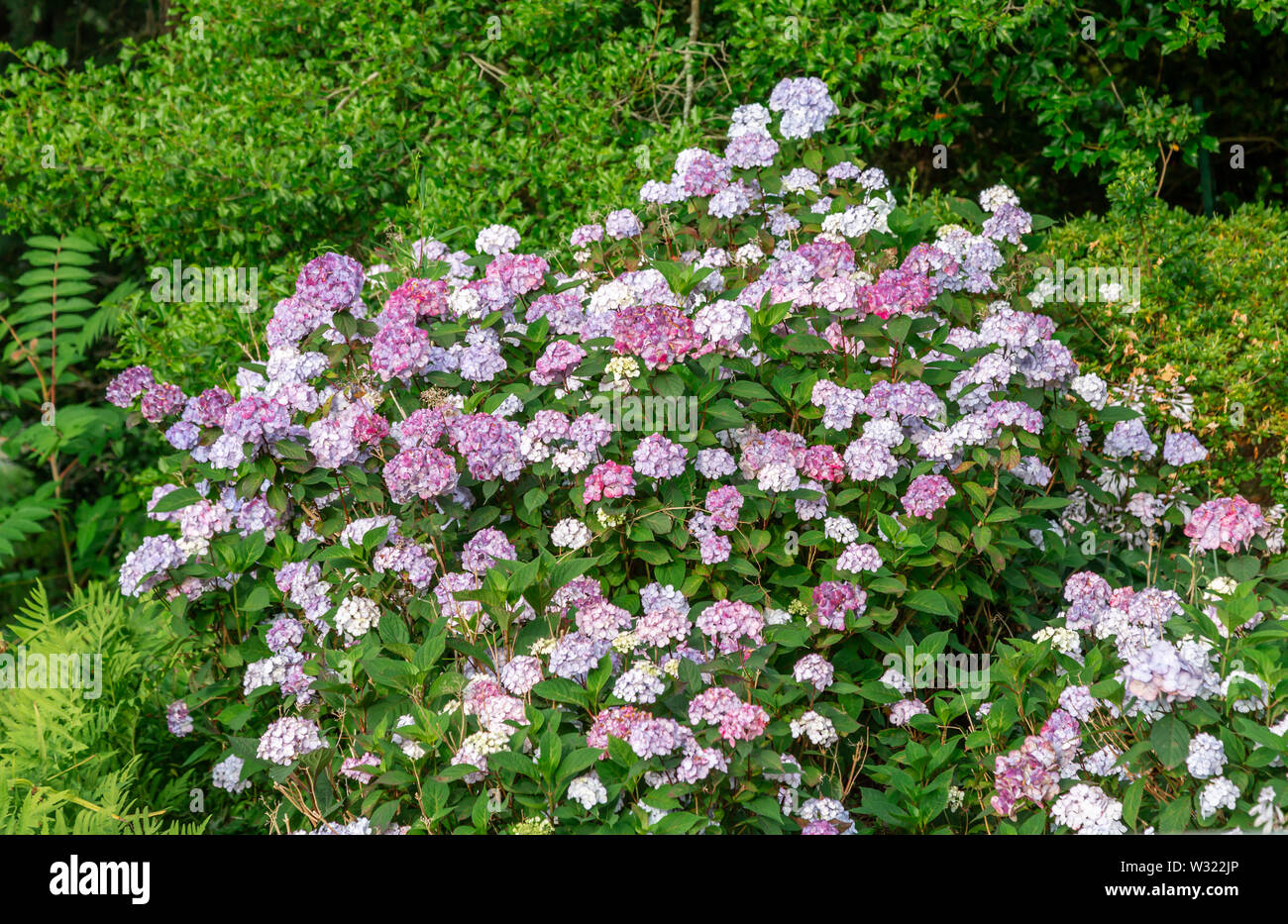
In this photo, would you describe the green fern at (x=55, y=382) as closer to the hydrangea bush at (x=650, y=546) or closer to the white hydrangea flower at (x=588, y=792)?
the hydrangea bush at (x=650, y=546)

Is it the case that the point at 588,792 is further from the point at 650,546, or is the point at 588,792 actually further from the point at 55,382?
the point at 55,382

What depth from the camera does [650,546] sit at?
336cm

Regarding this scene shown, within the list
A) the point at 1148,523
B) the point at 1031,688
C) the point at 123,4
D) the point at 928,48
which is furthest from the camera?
the point at 123,4

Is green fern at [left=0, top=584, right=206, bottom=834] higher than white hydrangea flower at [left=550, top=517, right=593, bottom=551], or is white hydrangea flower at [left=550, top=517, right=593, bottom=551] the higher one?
white hydrangea flower at [left=550, top=517, right=593, bottom=551]

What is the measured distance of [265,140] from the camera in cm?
583

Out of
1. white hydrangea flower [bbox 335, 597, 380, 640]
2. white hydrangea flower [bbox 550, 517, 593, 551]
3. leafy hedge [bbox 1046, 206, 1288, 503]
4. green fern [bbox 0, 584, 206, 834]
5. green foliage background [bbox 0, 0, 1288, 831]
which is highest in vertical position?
green foliage background [bbox 0, 0, 1288, 831]

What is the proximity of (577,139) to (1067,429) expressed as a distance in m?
2.79

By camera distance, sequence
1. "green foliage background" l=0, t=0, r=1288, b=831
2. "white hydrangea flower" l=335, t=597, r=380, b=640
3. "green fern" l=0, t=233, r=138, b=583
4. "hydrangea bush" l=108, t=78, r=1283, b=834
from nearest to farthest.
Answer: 1. "hydrangea bush" l=108, t=78, r=1283, b=834
2. "white hydrangea flower" l=335, t=597, r=380, b=640
3. "green foliage background" l=0, t=0, r=1288, b=831
4. "green fern" l=0, t=233, r=138, b=583

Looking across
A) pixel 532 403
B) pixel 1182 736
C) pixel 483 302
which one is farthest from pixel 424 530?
pixel 1182 736

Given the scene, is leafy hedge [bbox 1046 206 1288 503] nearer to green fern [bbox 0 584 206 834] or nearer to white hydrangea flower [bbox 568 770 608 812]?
white hydrangea flower [bbox 568 770 608 812]

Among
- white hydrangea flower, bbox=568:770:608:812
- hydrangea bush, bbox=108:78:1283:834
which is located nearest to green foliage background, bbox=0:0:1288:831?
hydrangea bush, bbox=108:78:1283:834

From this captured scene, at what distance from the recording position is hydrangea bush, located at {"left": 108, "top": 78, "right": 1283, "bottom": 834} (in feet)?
9.50

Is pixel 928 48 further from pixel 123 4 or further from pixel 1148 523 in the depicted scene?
pixel 123 4

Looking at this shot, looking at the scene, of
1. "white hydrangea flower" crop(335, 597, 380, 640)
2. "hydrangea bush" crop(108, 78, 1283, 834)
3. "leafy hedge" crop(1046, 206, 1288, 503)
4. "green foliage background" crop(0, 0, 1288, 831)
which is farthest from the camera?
"green foliage background" crop(0, 0, 1288, 831)
